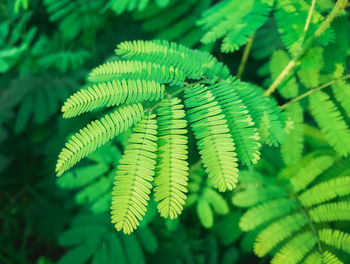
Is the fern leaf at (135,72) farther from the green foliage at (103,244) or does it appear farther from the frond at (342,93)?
the green foliage at (103,244)

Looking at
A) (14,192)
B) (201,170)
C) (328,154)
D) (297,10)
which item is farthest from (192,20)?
(14,192)

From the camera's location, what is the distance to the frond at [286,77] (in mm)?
1814

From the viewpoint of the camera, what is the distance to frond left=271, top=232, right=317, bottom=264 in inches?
58.1

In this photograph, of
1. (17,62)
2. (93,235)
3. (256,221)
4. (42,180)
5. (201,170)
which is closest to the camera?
(256,221)

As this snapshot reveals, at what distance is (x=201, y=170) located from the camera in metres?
2.27

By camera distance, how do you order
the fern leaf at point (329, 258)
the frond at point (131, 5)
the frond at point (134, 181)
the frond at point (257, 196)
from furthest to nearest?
1. the frond at point (131, 5)
2. the frond at point (257, 196)
3. the fern leaf at point (329, 258)
4. the frond at point (134, 181)

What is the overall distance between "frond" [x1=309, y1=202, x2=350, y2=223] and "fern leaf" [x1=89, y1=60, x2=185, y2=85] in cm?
106

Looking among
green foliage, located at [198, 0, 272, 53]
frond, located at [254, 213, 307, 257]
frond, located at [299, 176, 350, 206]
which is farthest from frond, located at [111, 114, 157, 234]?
frond, located at [299, 176, 350, 206]

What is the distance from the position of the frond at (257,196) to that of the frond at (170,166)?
84cm

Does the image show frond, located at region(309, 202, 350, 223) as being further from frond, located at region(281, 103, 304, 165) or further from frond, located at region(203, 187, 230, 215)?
frond, located at region(203, 187, 230, 215)

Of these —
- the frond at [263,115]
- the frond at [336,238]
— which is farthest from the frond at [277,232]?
the frond at [263,115]

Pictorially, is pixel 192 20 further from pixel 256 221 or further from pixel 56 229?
pixel 56 229

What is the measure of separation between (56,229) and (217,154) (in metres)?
2.13

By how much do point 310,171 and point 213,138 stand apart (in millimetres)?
929
